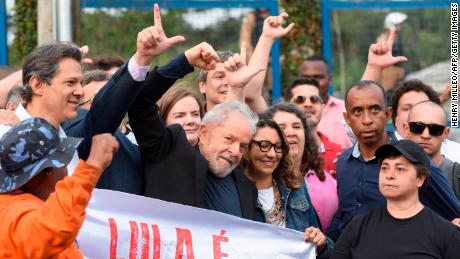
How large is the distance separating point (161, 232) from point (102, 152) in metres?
1.79

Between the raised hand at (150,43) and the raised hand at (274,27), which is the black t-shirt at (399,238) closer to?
the raised hand at (150,43)

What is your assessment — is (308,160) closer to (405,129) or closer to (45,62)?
(405,129)

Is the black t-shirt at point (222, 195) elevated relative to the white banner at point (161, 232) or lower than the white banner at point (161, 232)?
elevated

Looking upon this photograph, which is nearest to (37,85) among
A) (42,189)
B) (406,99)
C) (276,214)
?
(42,189)

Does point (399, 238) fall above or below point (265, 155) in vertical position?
below

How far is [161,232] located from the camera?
6.17m

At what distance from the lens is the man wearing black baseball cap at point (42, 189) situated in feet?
13.9

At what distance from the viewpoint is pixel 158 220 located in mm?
6164

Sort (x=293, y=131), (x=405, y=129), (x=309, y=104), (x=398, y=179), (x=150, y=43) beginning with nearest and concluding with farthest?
(x=150, y=43) → (x=398, y=179) → (x=293, y=131) → (x=405, y=129) → (x=309, y=104)

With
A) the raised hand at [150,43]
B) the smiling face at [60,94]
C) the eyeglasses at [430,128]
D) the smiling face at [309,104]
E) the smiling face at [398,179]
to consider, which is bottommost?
the smiling face at [398,179]

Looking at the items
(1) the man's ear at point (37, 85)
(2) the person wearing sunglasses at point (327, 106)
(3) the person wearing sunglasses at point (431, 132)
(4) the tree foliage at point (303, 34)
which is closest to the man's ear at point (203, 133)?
(1) the man's ear at point (37, 85)

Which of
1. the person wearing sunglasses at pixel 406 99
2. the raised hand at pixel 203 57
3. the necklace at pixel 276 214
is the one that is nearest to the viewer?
the raised hand at pixel 203 57

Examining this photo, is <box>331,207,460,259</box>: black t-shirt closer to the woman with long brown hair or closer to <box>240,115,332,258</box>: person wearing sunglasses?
<box>240,115,332,258</box>: person wearing sunglasses

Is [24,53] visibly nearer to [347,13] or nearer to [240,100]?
[347,13]
